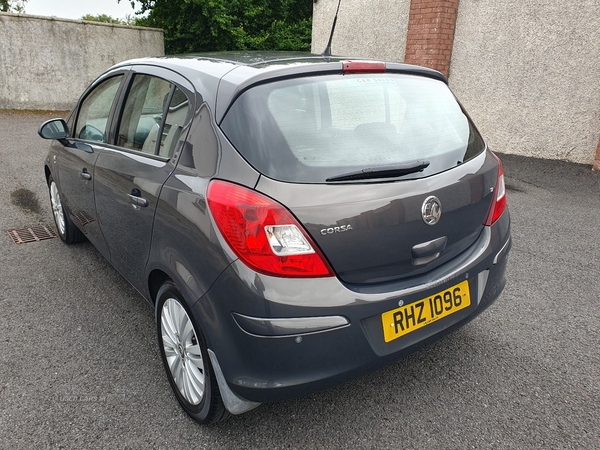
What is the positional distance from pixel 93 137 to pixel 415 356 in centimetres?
251

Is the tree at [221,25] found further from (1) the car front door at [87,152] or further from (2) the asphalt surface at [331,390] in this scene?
(2) the asphalt surface at [331,390]

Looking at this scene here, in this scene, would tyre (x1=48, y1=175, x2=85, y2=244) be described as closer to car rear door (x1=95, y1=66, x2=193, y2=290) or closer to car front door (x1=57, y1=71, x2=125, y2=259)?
car front door (x1=57, y1=71, x2=125, y2=259)

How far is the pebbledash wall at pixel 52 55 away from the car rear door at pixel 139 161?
12827 millimetres

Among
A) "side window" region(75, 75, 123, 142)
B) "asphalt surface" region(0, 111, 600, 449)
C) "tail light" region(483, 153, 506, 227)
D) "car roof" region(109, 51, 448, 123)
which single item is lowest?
"asphalt surface" region(0, 111, 600, 449)

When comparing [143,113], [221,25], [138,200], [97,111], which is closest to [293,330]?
[138,200]

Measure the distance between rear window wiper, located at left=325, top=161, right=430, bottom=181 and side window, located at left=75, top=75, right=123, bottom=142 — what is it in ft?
6.13

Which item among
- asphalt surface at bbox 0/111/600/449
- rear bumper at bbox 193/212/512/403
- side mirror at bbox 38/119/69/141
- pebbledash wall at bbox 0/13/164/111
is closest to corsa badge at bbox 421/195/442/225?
rear bumper at bbox 193/212/512/403

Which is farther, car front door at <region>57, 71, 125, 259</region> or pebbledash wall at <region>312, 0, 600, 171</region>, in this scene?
pebbledash wall at <region>312, 0, 600, 171</region>

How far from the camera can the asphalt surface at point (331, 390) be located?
212cm

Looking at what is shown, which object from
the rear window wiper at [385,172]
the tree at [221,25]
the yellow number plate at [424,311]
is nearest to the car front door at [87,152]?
the rear window wiper at [385,172]

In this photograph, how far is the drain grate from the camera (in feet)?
14.5

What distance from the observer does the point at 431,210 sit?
1970mm

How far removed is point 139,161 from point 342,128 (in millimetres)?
1122

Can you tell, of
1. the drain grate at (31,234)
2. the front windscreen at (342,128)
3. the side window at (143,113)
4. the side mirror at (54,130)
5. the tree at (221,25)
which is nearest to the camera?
the front windscreen at (342,128)
